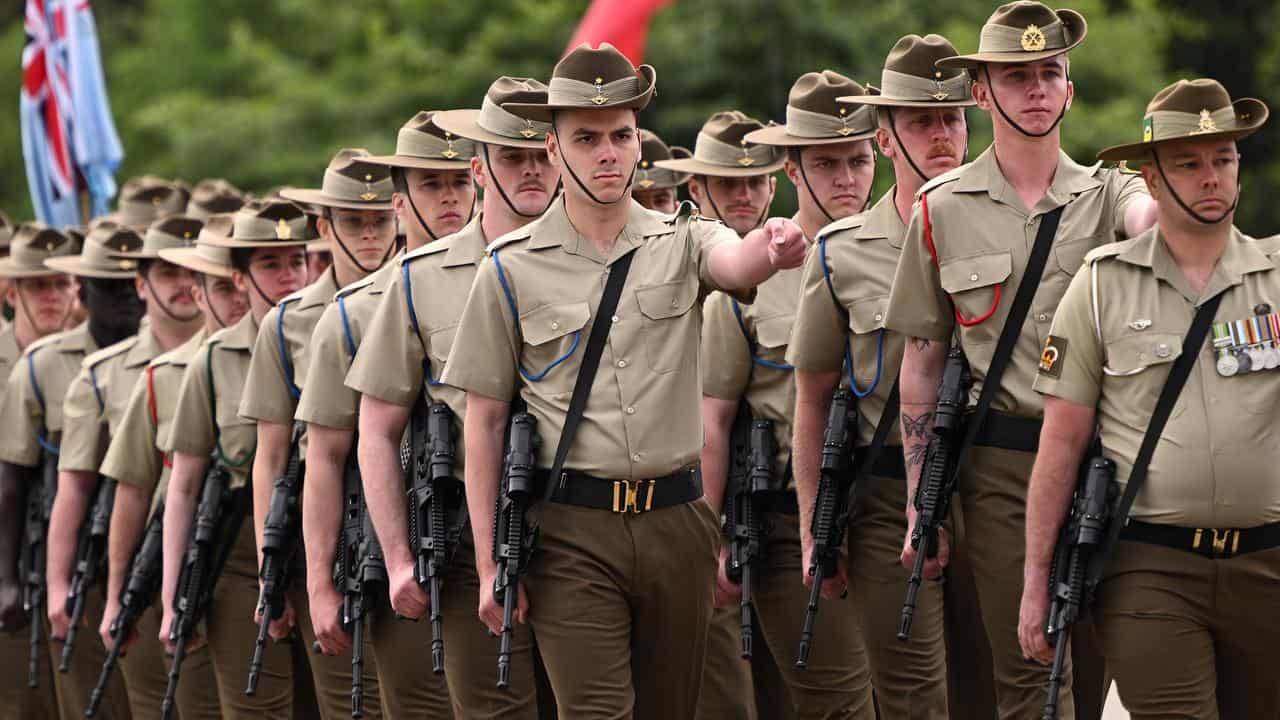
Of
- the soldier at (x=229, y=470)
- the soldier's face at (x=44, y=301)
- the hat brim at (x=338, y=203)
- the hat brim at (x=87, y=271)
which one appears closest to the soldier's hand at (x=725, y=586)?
the soldier at (x=229, y=470)

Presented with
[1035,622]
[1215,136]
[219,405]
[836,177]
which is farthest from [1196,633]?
[219,405]

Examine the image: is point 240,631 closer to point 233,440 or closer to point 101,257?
point 233,440

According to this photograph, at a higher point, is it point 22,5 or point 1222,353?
point 1222,353

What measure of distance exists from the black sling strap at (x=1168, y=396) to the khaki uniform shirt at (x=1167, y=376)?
0.02m

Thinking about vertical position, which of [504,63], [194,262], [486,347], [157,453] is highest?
[486,347]

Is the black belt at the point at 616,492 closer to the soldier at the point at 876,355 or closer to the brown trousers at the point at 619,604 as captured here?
the brown trousers at the point at 619,604

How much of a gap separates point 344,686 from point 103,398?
3.05 meters

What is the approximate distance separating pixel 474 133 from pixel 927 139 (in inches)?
63.2

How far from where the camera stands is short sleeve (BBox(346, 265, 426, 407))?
7.79m

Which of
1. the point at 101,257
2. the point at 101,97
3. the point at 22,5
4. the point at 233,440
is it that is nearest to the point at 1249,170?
the point at 101,97

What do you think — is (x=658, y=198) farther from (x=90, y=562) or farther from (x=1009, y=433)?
(x=1009, y=433)

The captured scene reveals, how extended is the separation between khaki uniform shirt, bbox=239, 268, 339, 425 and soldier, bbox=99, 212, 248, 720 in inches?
47.5

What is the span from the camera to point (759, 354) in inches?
346

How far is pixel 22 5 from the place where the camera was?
1759 inches
